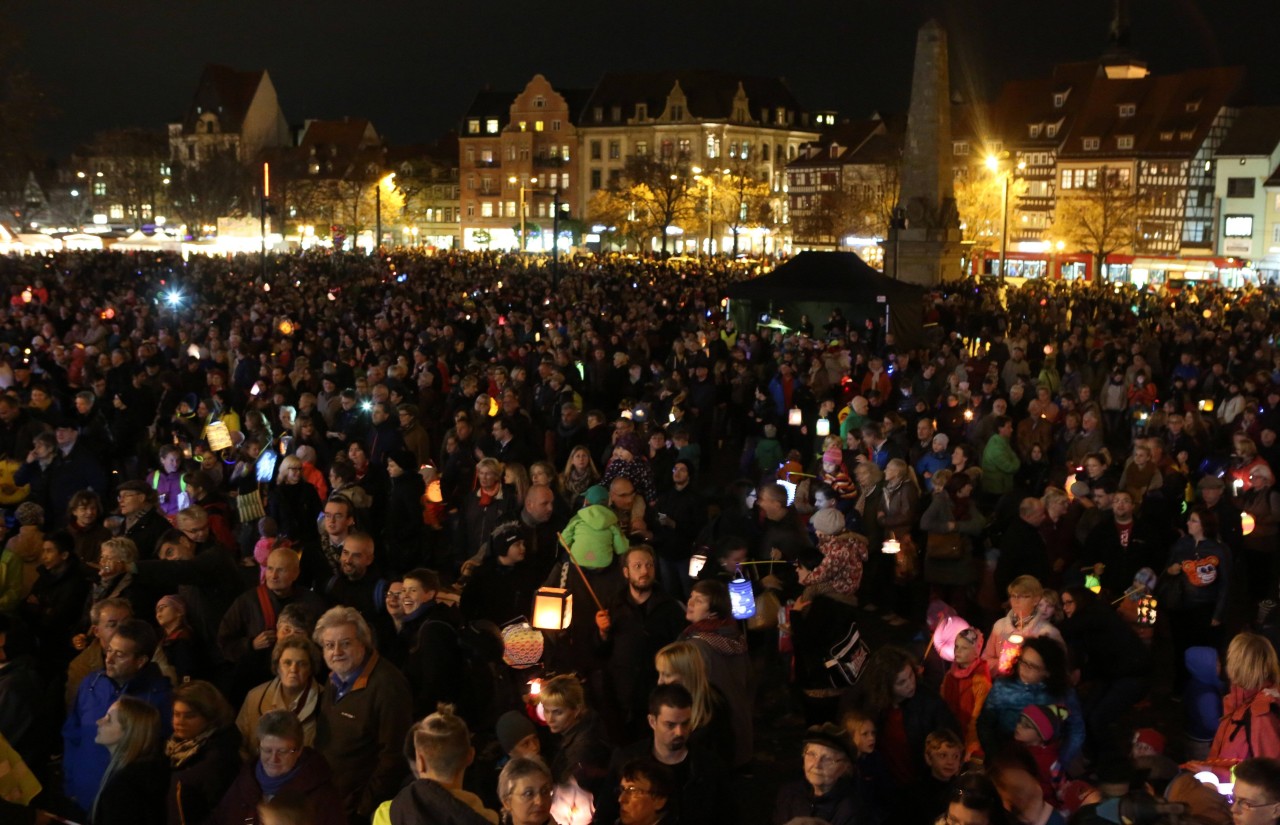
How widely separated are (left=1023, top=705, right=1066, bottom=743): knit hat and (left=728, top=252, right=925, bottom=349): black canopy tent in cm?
1688

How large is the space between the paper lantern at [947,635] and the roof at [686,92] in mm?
81168

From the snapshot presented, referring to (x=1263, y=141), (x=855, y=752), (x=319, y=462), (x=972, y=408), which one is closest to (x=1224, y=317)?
(x=972, y=408)

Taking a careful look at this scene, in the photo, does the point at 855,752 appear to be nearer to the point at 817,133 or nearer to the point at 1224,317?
the point at 1224,317

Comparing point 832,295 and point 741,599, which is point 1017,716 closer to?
point 741,599

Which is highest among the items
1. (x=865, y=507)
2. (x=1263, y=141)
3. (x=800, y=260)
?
(x=1263, y=141)

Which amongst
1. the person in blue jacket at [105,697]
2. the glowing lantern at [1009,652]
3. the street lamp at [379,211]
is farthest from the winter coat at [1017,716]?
the street lamp at [379,211]

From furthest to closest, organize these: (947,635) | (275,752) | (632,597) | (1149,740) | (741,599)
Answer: (741,599)
(632,597)
(947,635)
(1149,740)
(275,752)

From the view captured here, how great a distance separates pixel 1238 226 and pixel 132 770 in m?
60.9

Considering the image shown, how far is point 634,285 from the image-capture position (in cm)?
3148

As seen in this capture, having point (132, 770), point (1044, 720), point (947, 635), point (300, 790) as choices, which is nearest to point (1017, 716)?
point (1044, 720)

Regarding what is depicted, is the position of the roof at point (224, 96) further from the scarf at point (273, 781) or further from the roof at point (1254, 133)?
the scarf at point (273, 781)

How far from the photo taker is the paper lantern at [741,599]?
6457mm

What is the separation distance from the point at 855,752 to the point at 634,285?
27.3 meters

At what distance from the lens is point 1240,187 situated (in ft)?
189
